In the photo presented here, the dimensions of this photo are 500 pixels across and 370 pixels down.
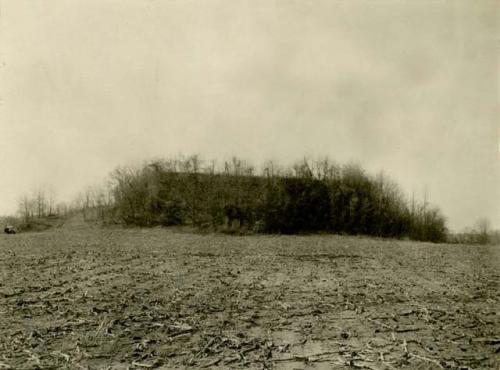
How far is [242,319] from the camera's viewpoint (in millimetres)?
6055

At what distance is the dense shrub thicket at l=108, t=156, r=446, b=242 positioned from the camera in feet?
102

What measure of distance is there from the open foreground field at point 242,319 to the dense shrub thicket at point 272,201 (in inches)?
795

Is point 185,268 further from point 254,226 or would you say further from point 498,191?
point 254,226

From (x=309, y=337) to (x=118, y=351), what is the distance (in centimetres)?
219

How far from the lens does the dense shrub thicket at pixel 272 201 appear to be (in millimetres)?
31016

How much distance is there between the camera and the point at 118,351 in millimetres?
4734

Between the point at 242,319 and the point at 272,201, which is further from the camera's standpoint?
the point at 272,201

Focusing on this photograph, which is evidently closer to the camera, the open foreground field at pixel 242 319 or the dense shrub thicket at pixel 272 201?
the open foreground field at pixel 242 319

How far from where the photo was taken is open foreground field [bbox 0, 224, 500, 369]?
461 cm

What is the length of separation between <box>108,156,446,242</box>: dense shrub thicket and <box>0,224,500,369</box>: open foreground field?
2019 centimetres

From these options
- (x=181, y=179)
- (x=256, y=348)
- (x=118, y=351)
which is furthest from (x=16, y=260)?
(x=181, y=179)

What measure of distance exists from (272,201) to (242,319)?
2548cm

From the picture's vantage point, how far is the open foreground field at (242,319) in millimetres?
4609

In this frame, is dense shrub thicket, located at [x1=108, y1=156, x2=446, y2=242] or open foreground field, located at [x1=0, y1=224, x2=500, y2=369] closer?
open foreground field, located at [x1=0, y1=224, x2=500, y2=369]
